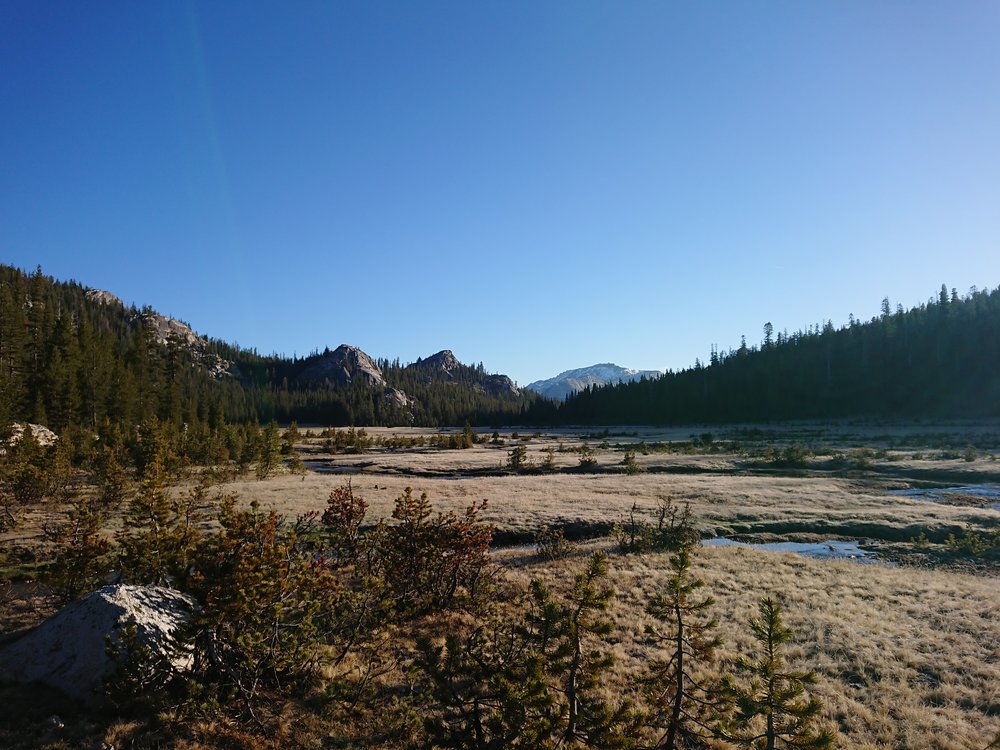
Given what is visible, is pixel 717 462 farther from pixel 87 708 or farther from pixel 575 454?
pixel 87 708

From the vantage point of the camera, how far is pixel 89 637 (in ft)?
26.2

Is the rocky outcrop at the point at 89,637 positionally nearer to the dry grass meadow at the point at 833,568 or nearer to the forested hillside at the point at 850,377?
the dry grass meadow at the point at 833,568

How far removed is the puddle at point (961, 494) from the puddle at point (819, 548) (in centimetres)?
1275

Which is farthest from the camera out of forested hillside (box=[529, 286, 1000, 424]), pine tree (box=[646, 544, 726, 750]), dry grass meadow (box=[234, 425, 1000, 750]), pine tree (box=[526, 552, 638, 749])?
forested hillside (box=[529, 286, 1000, 424])

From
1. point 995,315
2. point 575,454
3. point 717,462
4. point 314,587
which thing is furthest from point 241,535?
point 995,315

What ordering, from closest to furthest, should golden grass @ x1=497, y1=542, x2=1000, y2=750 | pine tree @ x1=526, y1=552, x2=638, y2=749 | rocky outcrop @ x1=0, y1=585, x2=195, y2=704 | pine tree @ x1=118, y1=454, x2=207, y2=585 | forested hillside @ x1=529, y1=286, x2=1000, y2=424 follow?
1. pine tree @ x1=526, y1=552, x2=638, y2=749
2. rocky outcrop @ x1=0, y1=585, x2=195, y2=704
3. golden grass @ x1=497, y1=542, x2=1000, y2=750
4. pine tree @ x1=118, y1=454, x2=207, y2=585
5. forested hillside @ x1=529, y1=286, x2=1000, y2=424

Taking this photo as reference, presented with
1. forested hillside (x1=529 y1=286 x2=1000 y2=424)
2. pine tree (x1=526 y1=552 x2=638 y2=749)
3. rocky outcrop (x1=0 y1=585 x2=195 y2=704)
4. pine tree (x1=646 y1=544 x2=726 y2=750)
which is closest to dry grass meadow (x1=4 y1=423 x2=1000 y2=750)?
pine tree (x1=646 y1=544 x2=726 y2=750)

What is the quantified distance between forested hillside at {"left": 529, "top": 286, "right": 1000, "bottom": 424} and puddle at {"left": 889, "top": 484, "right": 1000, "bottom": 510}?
9209 cm

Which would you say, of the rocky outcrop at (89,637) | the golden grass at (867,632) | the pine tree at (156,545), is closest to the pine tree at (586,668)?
the golden grass at (867,632)

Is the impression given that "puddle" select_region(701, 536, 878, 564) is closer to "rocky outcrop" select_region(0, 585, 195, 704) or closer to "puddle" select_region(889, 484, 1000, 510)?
"puddle" select_region(889, 484, 1000, 510)

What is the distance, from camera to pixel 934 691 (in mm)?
9336

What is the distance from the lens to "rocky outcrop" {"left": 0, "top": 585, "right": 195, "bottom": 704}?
25.1 feet

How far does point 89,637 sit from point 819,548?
24.9 m

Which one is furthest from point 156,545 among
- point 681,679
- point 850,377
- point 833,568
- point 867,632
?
point 850,377
